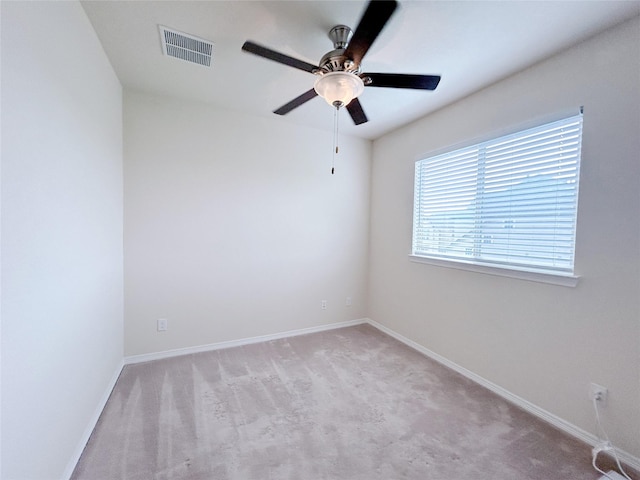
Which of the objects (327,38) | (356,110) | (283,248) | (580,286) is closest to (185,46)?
(327,38)

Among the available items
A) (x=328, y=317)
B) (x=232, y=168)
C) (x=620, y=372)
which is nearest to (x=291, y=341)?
(x=328, y=317)

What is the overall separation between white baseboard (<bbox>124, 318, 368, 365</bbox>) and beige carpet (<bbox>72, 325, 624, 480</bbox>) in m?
0.10

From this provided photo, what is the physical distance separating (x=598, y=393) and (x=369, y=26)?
2468 mm

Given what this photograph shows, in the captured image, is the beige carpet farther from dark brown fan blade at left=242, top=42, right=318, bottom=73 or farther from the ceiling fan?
dark brown fan blade at left=242, top=42, right=318, bottom=73

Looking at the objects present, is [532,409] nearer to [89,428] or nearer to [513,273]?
[513,273]

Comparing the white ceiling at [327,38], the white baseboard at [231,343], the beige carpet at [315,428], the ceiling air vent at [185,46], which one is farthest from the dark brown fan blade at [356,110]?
the white baseboard at [231,343]

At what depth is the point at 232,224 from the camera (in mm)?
2887

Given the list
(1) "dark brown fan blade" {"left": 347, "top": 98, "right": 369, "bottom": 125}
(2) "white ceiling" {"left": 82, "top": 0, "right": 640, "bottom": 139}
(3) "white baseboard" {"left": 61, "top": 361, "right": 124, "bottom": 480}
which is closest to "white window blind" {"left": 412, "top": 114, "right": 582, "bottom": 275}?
(2) "white ceiling" {"left": 82, "top": 0, "right": 640, "bottom": 139}

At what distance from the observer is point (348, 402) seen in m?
2.02

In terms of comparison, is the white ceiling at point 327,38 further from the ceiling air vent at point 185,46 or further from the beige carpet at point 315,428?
the beige carpet at point 315,428

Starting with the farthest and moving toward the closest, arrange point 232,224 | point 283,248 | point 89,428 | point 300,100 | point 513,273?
1. point 283,248
2. point 232,224
3. point 513,273
4. point 300,100
5. point 89,428

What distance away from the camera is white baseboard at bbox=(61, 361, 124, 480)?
137 cm

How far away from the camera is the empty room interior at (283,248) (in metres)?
1.27

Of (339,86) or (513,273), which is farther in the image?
(513,273)
